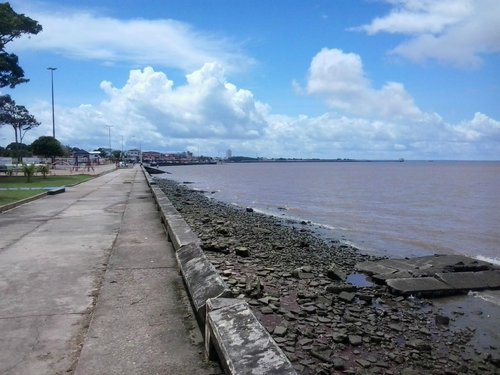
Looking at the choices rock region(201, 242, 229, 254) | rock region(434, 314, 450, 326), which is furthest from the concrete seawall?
rock region(434, 314, 450, 326)

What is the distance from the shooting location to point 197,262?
5.83m

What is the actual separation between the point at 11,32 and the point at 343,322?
32982mm

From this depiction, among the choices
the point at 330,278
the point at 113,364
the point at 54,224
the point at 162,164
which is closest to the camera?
the point at 113,364

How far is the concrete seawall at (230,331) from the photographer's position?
10.3 feet

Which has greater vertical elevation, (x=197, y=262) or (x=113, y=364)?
(x=197, y=262)

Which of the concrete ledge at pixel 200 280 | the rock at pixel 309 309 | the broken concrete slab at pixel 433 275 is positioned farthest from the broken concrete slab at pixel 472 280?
the concrete ledge at pixel 200 280

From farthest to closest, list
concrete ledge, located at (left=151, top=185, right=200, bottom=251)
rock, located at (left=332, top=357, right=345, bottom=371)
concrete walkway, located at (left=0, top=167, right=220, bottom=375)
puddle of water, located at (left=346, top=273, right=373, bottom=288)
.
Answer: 1. puddle of water, located at (left=346, top=273, right=373, bottom=288)
2. concrete ledge, located at (left=151, top=185, right=200, bottom=251)
3. rock, located at (left=332, top=357, right=345, bottom=371)
4. concrete walkway, located at (left=0, top=167, right=220, bottom=375)

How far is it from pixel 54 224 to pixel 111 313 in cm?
722

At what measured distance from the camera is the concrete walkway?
3.84 m

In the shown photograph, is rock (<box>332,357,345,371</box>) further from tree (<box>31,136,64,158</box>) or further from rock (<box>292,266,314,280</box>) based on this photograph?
tree (<box>31,136,64,158</box>)

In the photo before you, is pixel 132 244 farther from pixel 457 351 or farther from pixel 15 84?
pixel 15 84

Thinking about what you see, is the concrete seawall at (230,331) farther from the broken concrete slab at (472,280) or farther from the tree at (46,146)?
the tree at (46,146)

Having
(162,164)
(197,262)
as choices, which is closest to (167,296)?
(197,262)

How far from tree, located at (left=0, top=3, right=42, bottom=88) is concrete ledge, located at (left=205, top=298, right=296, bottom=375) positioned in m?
32.3
